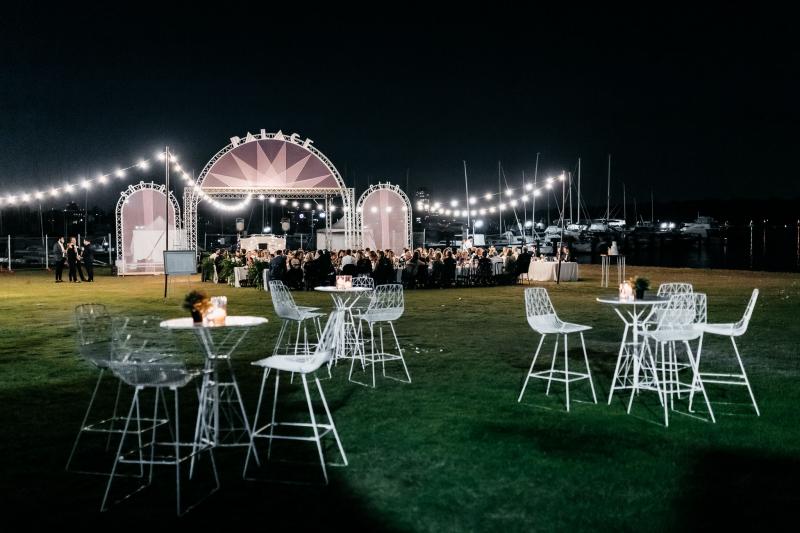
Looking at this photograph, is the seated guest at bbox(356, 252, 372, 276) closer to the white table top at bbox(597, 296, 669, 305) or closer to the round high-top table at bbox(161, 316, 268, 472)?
the white table top at bbox(597, 296, 669, 305)

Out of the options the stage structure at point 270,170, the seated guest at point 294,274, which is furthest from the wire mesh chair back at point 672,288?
the stage structure at point 270,170

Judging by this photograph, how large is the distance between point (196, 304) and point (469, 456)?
2.33 m

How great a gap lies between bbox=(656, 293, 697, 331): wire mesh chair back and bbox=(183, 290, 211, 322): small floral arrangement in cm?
408

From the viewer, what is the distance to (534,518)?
405 centimetres

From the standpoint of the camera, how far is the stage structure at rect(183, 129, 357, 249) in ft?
84.2

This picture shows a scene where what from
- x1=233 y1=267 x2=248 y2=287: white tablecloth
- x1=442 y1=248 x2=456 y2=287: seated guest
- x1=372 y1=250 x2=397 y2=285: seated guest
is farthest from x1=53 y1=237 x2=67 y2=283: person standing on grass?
x1=442 y1=248 x2=456 y2=287: seated guest

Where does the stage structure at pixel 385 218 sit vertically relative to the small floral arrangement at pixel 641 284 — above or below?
above

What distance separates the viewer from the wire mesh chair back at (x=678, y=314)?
665 cm

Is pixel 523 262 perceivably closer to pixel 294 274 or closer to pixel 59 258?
pixel 294 274

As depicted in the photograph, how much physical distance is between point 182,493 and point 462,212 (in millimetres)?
28313

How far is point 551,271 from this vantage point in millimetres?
23281

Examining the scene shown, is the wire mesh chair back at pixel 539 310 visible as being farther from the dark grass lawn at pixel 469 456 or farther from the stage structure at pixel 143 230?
the stage structure at pixel 143 230

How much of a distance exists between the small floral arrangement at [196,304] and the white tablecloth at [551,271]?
18.9 meters

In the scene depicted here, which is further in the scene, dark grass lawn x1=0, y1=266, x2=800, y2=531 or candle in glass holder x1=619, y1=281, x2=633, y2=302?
candle in glass holder x1=619, y1=281, x2=633, y2=302
